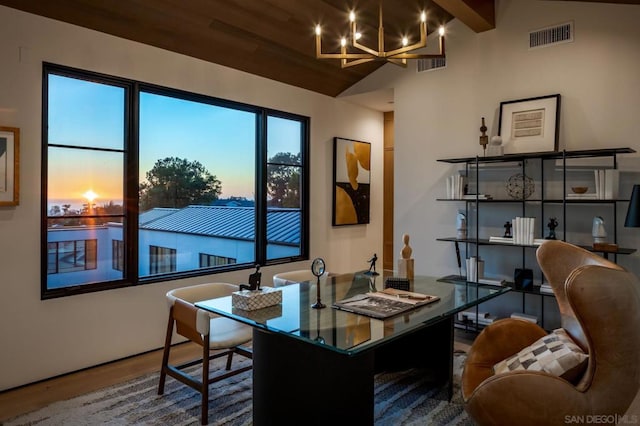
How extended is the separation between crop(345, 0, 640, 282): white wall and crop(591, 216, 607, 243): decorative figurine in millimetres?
229

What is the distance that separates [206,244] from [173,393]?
1.80m

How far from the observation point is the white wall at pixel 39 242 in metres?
3.17

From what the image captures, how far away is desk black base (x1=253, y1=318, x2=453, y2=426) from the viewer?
2184 millimetres

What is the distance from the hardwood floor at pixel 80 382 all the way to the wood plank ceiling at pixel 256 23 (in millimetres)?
2800

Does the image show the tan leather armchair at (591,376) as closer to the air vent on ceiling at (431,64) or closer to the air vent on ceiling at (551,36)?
the air vent on ceiling at (551,36)

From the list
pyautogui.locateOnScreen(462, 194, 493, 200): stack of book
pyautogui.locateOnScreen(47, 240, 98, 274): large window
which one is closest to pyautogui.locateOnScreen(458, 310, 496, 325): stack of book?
pyautogui.locateOnScreen(462, 194, 493, 200): stack of book

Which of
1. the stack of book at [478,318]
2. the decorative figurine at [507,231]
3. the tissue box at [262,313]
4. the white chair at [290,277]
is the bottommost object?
the stack of book at [478,318]

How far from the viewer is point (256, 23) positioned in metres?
4.16

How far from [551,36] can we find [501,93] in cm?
68

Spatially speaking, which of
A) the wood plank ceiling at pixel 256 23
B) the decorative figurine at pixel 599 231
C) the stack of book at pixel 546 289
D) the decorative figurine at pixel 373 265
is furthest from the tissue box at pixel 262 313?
the decorative figurine at pixel 599 231

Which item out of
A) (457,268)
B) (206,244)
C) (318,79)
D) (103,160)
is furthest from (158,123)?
(457,268)

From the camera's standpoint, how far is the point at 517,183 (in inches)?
177

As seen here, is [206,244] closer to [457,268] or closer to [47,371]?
[47,371]

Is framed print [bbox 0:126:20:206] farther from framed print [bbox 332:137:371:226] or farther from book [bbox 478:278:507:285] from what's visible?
book [bbox 478:278:507:285]
